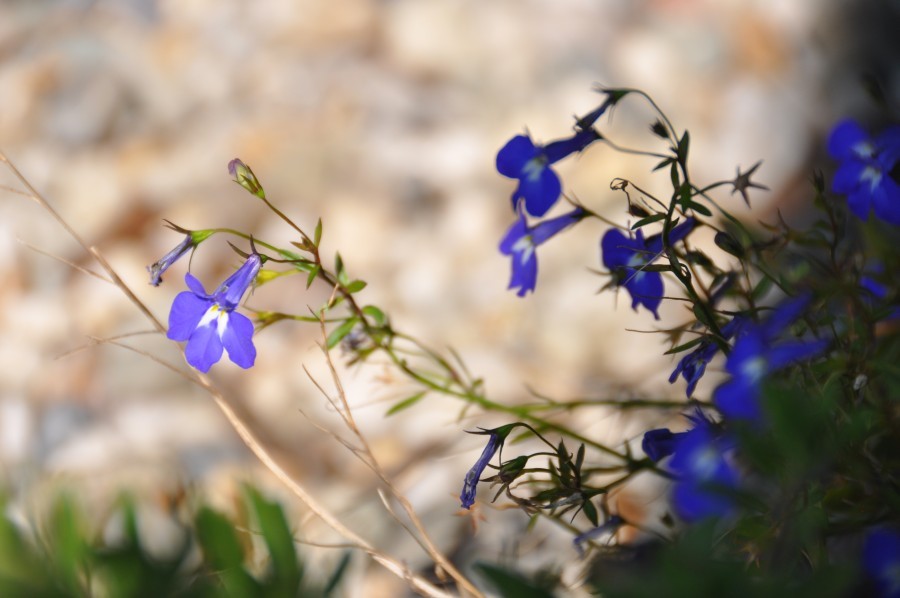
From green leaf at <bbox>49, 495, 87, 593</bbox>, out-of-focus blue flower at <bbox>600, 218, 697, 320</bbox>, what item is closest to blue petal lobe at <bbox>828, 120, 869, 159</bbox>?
out-of-focus blue flower at <bbox>600, 218, 697, 320</bbox>

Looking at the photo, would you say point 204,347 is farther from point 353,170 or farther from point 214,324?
point 353,170

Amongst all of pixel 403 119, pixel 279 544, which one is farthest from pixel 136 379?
pixel 279 544

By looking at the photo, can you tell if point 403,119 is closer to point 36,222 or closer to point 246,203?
point 246,203

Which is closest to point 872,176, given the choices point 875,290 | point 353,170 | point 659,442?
point 875,290

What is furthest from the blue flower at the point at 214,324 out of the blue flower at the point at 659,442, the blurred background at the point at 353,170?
the blurred background at the point at 353,170

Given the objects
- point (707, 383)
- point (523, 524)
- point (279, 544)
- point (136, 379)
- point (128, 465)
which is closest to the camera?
point (279, 544)

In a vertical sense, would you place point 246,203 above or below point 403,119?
below

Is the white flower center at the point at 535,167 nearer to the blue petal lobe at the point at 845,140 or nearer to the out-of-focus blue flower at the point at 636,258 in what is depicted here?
the out-of-focus blue flower at the point at 636,258
